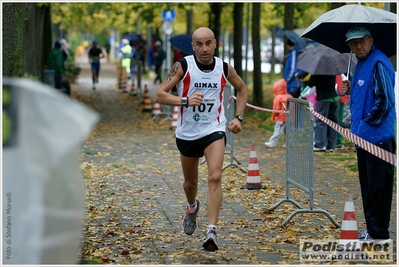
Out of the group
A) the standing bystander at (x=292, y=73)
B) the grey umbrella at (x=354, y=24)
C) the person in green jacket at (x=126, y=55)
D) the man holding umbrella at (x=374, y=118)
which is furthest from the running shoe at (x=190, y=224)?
the person in green jacket at (x=126, y=55)

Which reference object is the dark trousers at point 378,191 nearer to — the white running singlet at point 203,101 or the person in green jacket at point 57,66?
the white running singlet at point 203,101

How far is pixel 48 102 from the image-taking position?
15.4 feet

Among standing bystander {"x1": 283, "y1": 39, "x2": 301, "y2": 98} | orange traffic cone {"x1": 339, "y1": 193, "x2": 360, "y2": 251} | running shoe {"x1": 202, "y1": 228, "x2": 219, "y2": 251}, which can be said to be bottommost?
running shoe {"x1": 202, "y1": 228, "x2": 219, "y2": 251}

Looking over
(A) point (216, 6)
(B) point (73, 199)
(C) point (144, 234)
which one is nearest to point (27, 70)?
(A) point (216, 6)

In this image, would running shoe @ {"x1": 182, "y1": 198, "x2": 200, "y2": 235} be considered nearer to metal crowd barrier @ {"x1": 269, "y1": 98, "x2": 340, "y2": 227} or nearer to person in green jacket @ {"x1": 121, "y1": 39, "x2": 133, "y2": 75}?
metal crowd barrier @ {"x1": 269, "y1": 98, "x2": 340, "y2": 227}

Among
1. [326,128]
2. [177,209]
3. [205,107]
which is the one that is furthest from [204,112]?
[326,128]

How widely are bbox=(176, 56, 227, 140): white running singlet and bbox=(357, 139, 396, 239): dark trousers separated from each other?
1.36 metres

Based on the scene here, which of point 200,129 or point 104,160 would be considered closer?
point 200,129

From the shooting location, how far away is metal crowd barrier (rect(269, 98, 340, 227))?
29.3ft

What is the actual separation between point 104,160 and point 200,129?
7.04 metres

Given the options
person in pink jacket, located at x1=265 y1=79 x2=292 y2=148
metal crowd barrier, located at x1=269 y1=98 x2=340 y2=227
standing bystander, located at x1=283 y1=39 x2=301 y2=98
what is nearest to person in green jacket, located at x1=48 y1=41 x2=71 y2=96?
standing bystander, located at x1=283 y1=39 x2=301 y2=98

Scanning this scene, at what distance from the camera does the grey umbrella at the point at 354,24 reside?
806cm

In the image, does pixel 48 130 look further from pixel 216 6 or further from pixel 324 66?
pixel 216 6

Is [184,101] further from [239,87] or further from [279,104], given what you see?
[279,104]
